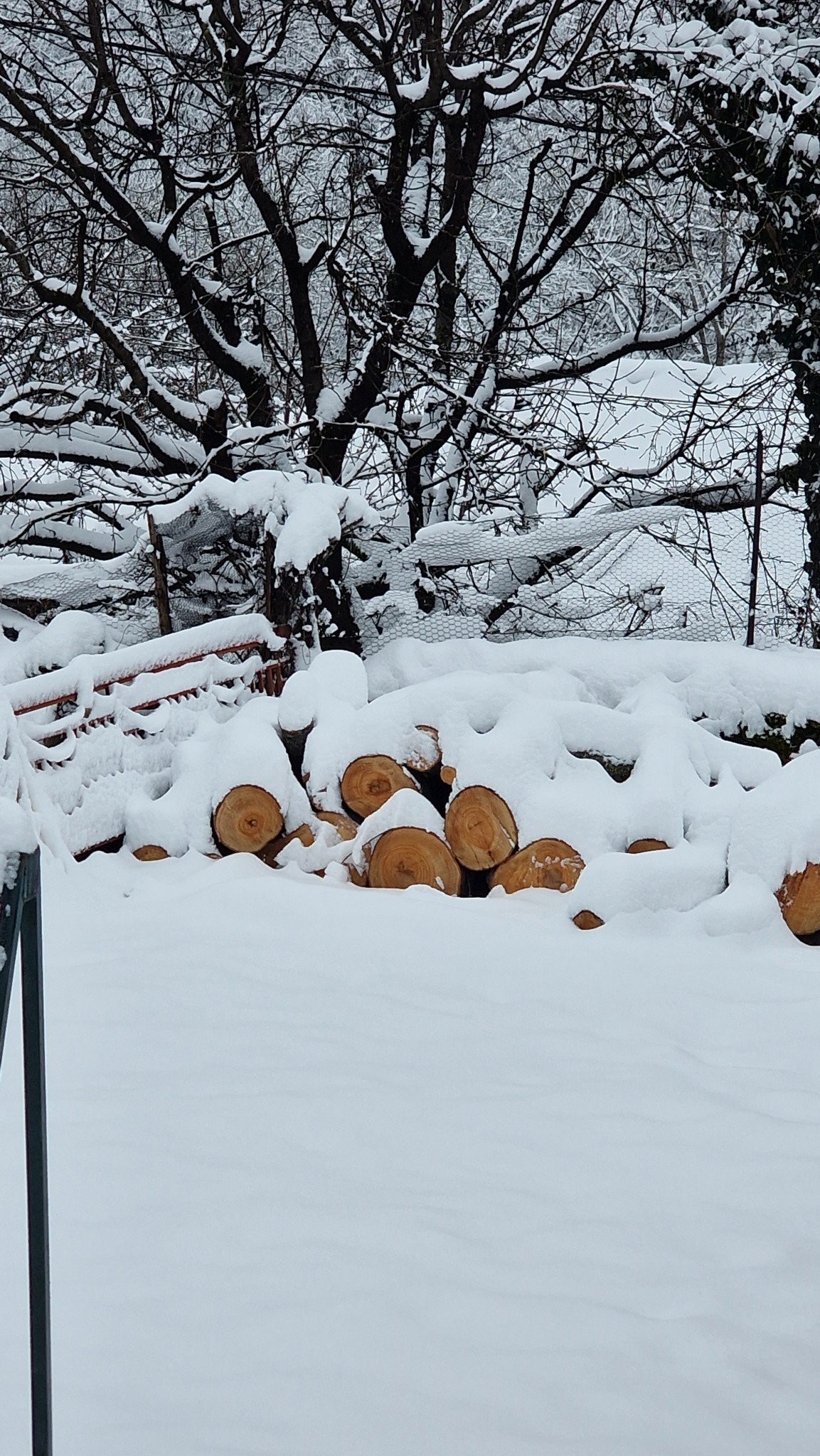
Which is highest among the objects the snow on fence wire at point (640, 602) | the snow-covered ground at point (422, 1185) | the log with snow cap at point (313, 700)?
the snow on fence wire at point (640, 602)

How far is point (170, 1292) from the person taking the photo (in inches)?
70.5

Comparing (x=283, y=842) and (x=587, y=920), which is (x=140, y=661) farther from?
(x=587, y=920)

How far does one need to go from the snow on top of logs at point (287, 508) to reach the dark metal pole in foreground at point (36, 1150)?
361cm

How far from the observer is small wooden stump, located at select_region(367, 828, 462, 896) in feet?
12.1

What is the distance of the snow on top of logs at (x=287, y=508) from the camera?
4.69 m

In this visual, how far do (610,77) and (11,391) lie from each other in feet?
12.2

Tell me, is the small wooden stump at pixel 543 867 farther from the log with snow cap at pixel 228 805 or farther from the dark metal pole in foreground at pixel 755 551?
the dark metal pole in foreground at pixel 755 551

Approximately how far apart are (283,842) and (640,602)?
2.67m

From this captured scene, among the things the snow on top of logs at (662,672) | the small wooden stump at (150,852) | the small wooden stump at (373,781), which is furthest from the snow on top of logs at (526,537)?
the small wooden stump at (150,852)

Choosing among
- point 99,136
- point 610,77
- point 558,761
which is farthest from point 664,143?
point 558,761

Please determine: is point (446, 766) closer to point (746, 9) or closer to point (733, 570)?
point (733, 570)

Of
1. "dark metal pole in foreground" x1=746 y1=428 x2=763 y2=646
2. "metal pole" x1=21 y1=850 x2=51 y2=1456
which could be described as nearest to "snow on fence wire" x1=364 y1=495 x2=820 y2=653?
"dark metal pole in foreground" x1=746 y1=428 x2=763 y2=646

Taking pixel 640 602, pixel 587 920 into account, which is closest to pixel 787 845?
pixel 587 920

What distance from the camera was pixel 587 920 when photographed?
337 cm
